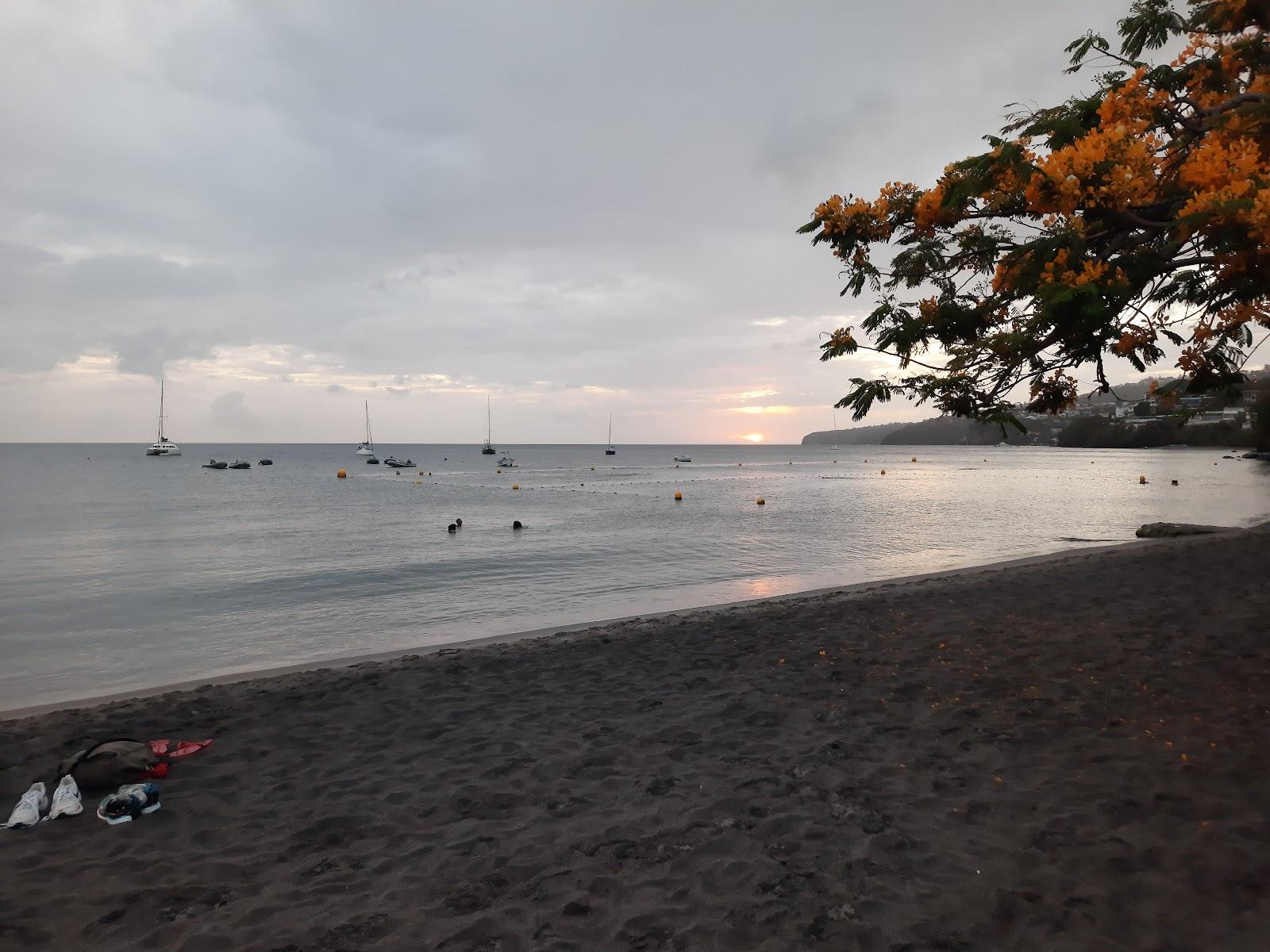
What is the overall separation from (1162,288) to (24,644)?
65.0ft

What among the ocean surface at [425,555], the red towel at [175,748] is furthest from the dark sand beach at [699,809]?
the ocean surface at [425,555]

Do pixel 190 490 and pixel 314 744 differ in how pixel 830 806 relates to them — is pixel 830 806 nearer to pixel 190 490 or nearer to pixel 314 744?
pixel 314 744

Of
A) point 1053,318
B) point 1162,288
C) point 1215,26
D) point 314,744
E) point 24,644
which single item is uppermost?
point 1215,26

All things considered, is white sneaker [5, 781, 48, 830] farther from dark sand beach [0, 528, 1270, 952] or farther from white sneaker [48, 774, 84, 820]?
dark sand beach [0, 528, 1270, 952]

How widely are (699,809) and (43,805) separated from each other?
5.48 meters

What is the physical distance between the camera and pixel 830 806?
5.17 metres

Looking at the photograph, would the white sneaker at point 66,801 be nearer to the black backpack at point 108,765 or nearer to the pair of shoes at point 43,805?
the pair of shoes at point 43,805

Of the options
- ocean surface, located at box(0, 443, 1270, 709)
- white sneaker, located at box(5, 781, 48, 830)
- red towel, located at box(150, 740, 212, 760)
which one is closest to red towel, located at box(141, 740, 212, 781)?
red towel, located at box(150, 740, 212, 760)

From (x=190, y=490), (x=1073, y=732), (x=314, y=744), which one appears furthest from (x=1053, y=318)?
(x=190, y=490)

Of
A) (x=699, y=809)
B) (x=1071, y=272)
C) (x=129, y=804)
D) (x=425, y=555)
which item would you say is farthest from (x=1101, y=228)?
(x=425, y=555)

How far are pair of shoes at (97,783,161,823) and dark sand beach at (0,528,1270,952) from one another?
132 mm

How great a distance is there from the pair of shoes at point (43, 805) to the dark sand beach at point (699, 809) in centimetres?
27

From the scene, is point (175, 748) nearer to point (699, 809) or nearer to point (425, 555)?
point (699, 809)

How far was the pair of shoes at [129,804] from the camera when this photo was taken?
535 cm
